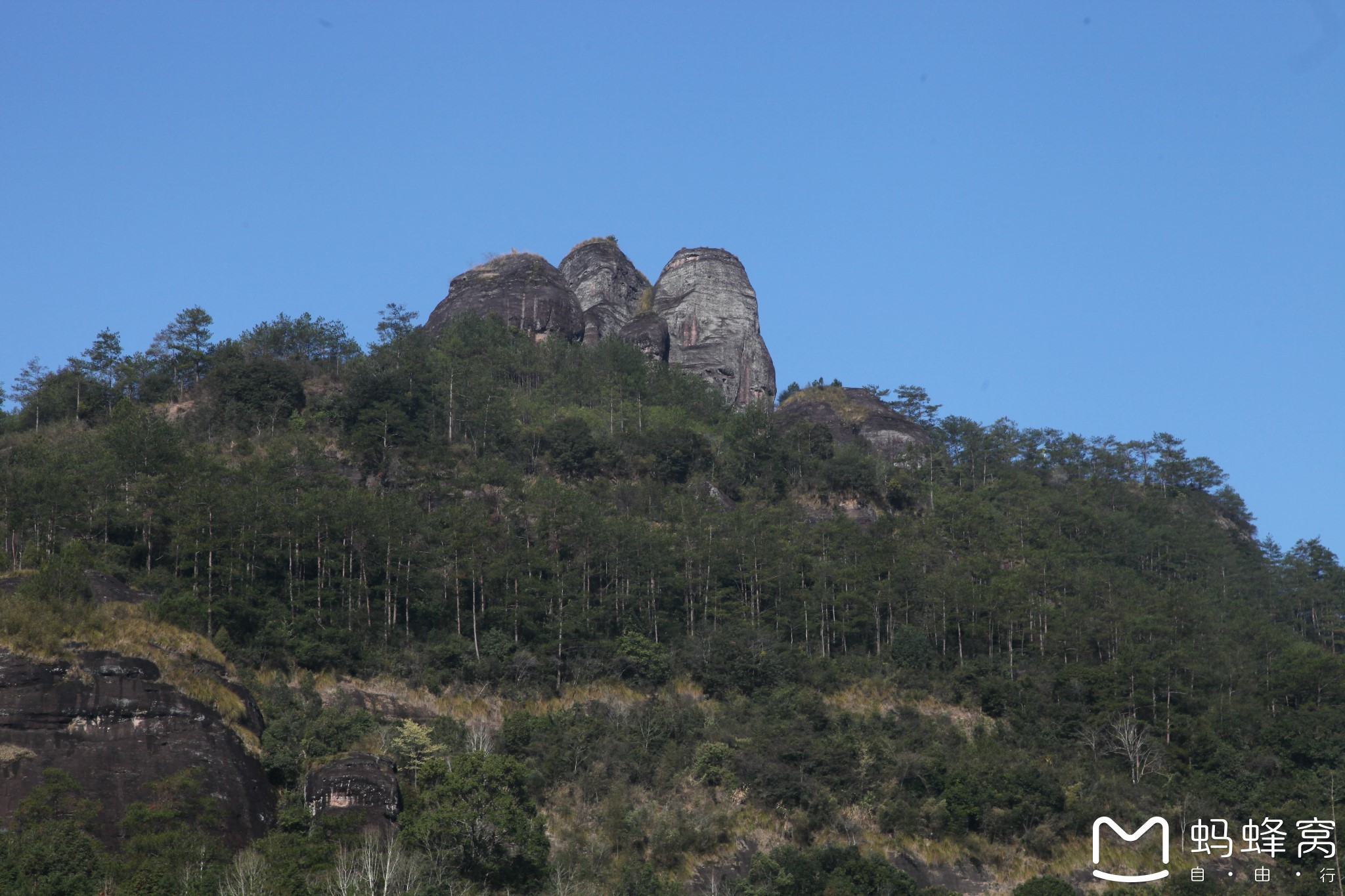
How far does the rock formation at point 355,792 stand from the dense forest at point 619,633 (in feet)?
1.94

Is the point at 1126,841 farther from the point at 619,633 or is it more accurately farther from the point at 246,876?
the point at 246,876

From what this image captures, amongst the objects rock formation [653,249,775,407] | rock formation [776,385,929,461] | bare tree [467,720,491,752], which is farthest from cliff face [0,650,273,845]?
rock formation [653,249,775,407]

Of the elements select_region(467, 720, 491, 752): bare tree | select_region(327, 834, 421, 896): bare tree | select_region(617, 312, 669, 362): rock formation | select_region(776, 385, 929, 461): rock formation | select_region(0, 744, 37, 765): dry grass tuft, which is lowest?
select_region(327, 834, 421, 896): bare tree

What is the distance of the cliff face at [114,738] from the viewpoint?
3472cm

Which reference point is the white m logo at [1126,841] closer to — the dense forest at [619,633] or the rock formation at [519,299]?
the dense forest at [619,633]

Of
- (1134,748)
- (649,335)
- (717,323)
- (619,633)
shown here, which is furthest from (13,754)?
(717,323)

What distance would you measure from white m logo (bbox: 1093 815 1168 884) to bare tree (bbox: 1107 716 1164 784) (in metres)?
3.65

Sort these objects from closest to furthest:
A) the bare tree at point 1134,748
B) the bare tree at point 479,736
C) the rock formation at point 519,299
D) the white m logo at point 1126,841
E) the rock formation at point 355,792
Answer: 1. the rock formation at point 355,792
2. the bare tree at point 479,736
3. the white m logo at point 1126,841
4. the bare tree at point 1134,748
5. the rock formation at point 519,299

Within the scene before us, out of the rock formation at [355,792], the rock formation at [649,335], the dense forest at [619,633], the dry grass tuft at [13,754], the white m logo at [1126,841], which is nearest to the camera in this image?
the dry grass tuft at [13,754]

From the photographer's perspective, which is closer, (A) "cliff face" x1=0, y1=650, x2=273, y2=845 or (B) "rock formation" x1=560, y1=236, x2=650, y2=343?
(A) "cliff face" x1=0, y1=650, x2=273, y2=845

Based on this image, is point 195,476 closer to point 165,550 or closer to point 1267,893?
point 165,550

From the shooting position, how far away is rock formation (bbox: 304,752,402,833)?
1460 inches

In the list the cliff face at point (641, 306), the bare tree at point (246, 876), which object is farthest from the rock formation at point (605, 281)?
the bare tree at point (246, 876)

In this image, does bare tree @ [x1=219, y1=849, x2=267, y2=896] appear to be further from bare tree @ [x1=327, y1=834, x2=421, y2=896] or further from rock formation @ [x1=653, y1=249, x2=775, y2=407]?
rock formation @ [x1=653, y1=249, x2=775, y2=407]
